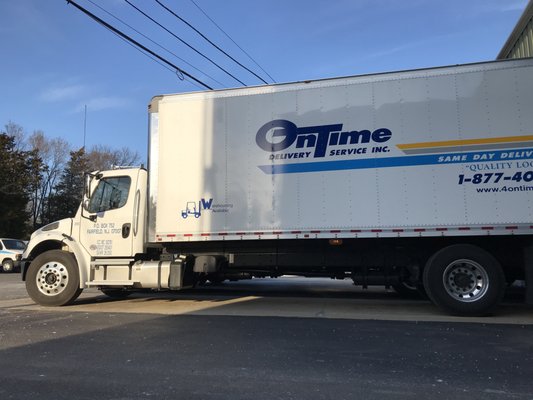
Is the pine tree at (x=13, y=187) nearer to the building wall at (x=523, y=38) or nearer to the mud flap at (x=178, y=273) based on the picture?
the mud flap at (x=178, y=273)

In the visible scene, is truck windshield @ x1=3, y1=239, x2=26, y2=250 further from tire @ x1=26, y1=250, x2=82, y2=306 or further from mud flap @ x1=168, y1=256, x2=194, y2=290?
mud flap @ x1=168, y1=256, x2=194, y2=290

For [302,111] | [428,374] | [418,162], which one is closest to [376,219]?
[418,162]

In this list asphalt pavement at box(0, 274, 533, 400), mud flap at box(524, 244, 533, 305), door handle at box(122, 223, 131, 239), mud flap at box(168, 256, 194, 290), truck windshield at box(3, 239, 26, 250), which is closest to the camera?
asphalt pavement at box(0, 274, 533, 400)

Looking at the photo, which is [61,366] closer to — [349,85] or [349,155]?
[349,155]

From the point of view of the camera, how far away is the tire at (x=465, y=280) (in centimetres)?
779

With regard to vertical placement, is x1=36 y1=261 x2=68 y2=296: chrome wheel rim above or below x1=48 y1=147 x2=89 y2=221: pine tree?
below

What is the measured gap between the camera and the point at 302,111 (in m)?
8.84

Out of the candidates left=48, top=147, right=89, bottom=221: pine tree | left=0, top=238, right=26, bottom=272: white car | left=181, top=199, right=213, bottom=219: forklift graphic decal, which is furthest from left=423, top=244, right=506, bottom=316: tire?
left=48, top=147, right=89, bottom=221: pine tree

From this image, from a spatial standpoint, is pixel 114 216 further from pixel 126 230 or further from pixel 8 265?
pixel 8 265

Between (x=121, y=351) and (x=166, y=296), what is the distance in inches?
228

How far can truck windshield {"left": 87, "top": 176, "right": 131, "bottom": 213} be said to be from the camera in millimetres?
9789

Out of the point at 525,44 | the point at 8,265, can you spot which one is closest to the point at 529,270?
the point at 525,44

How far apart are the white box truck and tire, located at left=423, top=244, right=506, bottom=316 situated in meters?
0.02

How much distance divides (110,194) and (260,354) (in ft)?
18.8
